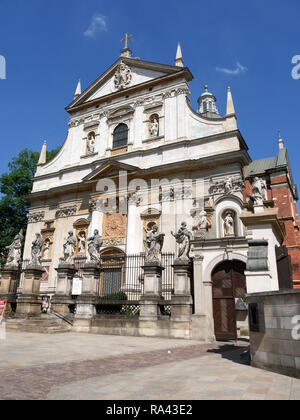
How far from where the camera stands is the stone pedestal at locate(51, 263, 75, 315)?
53.4ft

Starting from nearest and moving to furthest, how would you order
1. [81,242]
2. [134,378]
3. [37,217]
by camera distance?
1. [134,378]
2. [81,242]
3. [37,217]

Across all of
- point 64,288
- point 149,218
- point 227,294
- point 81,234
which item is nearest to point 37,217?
point 81,234

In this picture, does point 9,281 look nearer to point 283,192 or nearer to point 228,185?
point 228,185

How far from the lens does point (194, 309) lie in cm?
1362

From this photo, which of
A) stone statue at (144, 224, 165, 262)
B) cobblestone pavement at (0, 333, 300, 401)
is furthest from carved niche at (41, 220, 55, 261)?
cobblestone pavement at (0, 333, 300, 401)

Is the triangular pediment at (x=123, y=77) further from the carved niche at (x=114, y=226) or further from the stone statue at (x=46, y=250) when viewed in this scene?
the stone statue at (x=46, y=250)

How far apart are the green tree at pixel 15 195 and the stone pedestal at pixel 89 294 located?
57.2 feet

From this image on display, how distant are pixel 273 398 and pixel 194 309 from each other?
9.90 meters

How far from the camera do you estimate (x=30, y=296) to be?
53.7 feet

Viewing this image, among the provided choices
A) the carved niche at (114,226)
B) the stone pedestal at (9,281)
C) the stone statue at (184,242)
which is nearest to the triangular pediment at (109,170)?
the carved niche at (114,226)

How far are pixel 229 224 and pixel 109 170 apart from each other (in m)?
10.5

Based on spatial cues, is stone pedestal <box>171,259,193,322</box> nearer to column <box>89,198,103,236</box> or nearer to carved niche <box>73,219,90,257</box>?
column <box>89,198,103,236</box>

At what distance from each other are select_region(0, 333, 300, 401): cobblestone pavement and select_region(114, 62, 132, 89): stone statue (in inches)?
958

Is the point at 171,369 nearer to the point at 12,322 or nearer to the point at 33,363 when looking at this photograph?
the point at 33,363
